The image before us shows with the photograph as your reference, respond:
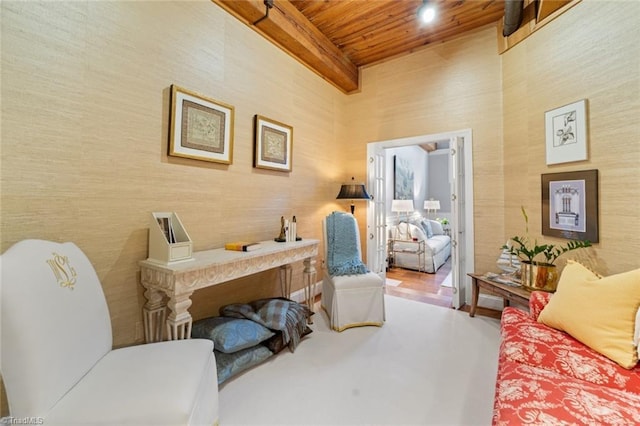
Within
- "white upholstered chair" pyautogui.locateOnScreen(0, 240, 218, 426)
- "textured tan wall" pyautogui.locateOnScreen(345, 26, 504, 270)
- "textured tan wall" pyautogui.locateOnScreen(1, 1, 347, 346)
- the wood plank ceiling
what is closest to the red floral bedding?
"white upholstered chair" pyautogui.locateOnScreen(0, 240, 218, 426)

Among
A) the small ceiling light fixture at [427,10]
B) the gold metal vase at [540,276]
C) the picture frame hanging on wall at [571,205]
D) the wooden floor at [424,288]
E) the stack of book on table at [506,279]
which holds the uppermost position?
the small ceiling light fixture at [427,10]

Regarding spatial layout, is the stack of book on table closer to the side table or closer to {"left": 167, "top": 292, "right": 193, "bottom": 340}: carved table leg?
the side table

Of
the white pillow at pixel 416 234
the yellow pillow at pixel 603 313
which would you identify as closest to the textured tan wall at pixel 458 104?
the yellow pillow at pixel 603 313

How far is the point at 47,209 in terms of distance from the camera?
4.73 ft

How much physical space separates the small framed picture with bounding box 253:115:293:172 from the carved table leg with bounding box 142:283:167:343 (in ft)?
4.79

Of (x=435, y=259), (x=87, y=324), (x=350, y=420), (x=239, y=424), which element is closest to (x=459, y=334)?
(x=350, y=420)

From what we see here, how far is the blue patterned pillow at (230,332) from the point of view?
1.75 metres

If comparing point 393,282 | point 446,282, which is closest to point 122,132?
point 393,282

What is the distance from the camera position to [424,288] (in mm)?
3803

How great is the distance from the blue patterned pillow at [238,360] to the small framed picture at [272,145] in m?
1.71

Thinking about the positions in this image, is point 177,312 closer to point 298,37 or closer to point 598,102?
point 298,37

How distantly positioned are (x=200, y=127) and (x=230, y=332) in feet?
5.46

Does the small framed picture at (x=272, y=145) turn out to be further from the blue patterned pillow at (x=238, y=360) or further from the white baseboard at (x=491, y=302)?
the white baseboard at (x=491, y=302)

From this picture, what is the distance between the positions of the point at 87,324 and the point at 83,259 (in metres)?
0.35
